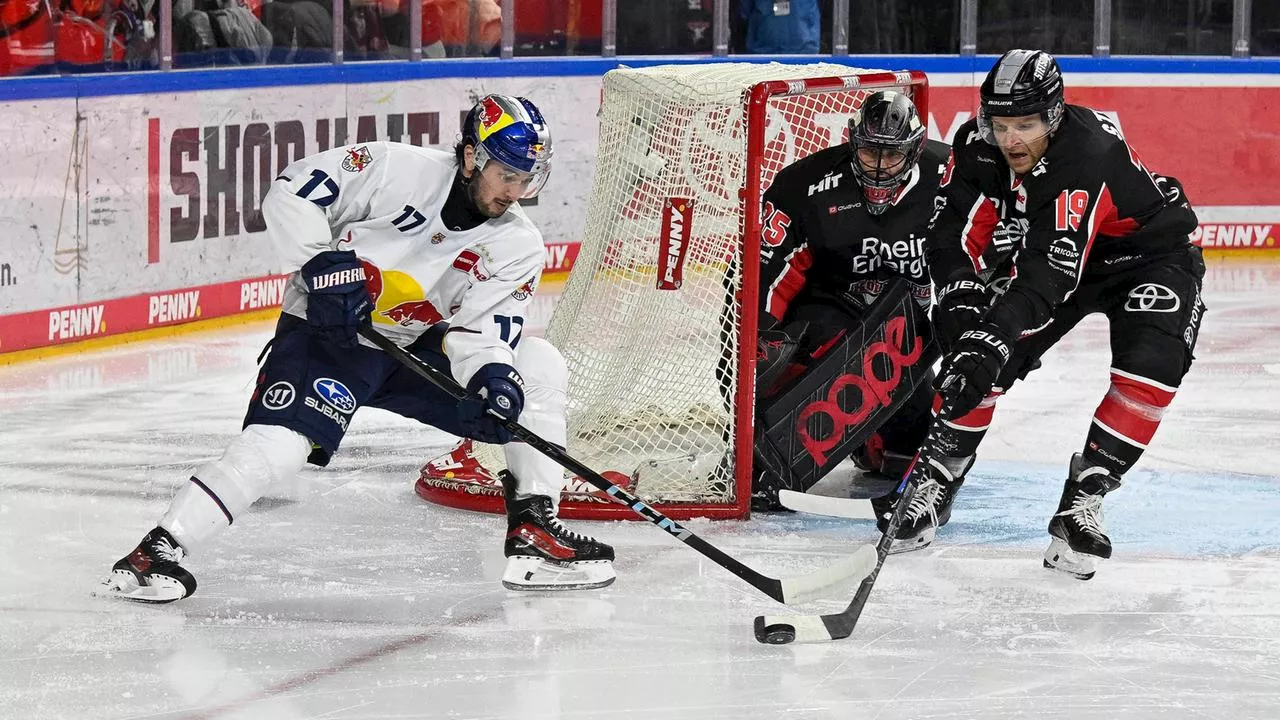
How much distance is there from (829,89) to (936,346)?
2.18 feet

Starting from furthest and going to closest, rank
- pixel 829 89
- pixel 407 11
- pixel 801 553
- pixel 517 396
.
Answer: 1. pixel 407 11
2. pixel 829 89
3. pixel 801 553
4. pixel 517 396

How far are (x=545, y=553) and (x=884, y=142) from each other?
4.17ft

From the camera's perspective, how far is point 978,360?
370cm

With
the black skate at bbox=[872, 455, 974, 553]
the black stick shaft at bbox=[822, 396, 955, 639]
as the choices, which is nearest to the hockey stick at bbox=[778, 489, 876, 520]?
the black skate at bbox=[872, 455, 974, 553]

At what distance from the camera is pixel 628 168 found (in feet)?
15.1

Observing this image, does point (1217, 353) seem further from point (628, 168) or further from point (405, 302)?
point (405, 302)

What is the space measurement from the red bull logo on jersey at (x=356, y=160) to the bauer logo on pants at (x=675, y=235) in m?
0.91

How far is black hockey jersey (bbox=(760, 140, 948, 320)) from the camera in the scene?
445 cm

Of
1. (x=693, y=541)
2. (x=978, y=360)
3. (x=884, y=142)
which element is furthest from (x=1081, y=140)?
(x=693, y=541)

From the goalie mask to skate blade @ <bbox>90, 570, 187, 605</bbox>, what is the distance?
0.97 meters

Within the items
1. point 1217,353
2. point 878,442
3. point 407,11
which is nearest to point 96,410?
point 878,442

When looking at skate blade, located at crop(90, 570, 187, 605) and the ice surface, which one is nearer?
the ice surface

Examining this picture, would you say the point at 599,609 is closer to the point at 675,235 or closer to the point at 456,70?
the point at 675,235

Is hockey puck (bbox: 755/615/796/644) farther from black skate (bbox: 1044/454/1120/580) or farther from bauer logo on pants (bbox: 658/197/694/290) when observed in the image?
bauer logo on pants (bbox: 658/197/694/290)
